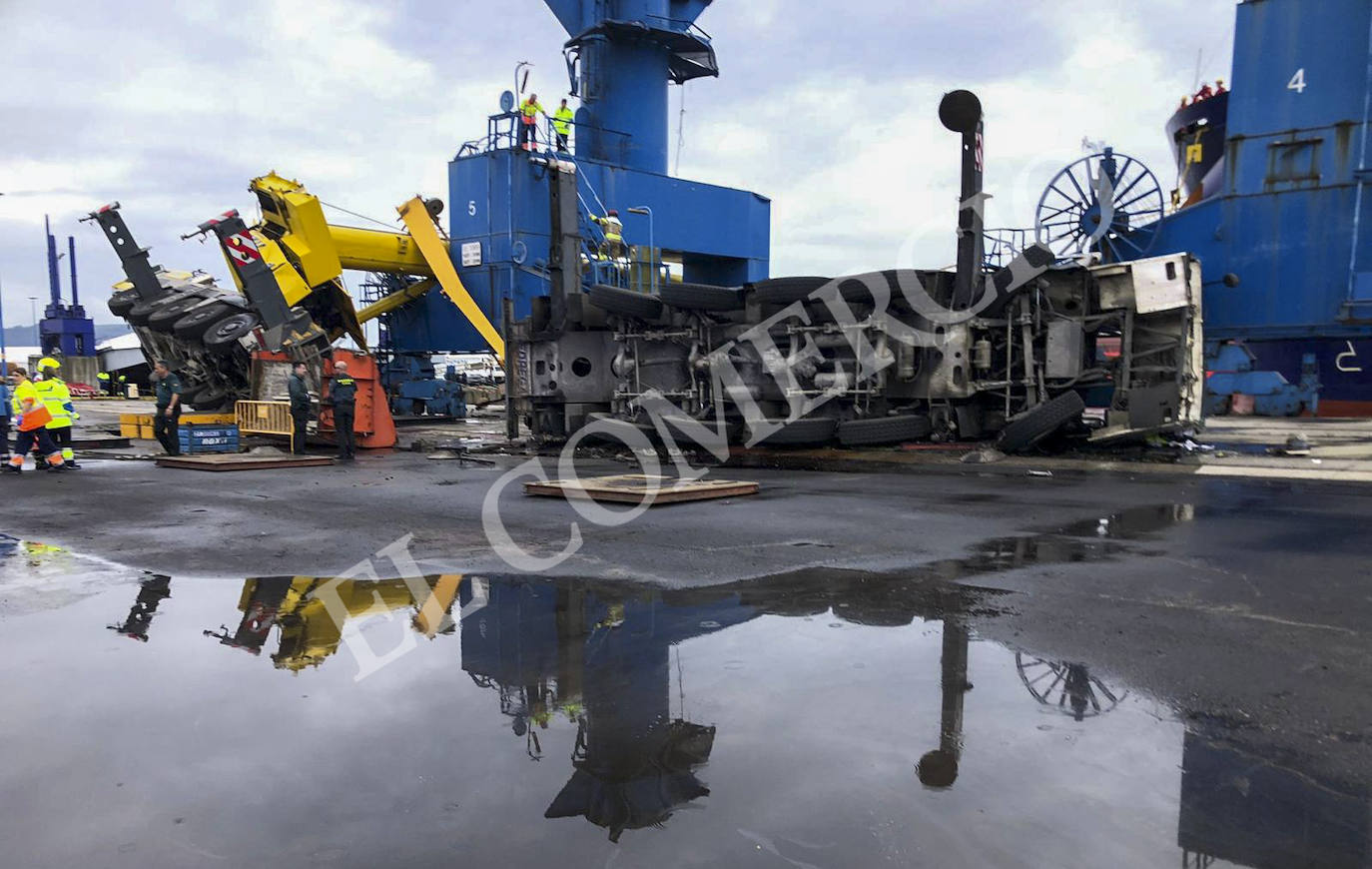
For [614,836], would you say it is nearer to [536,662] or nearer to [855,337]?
[536,662]

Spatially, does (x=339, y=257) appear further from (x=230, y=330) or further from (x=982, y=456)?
(x=982, y=456)

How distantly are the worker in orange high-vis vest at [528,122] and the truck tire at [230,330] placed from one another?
683 centimetres

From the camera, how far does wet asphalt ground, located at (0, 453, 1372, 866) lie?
226 cm

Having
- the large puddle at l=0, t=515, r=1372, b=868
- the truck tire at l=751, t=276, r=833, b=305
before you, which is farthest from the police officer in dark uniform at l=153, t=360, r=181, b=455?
the large puddle at l=0, t=515, r=1372, b=868

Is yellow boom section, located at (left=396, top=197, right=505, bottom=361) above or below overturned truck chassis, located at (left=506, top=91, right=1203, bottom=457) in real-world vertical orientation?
above

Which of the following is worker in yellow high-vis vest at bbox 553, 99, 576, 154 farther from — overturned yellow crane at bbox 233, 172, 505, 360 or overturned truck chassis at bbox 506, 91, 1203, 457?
overturned truck chassis at bbox 506, 91, 1203, 457

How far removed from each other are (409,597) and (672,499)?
3.43 meters

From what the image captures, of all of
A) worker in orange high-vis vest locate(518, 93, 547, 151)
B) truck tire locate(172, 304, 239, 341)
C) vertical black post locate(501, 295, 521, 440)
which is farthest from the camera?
worker in orange high-vis vest locate(518, 93, 547, 151)

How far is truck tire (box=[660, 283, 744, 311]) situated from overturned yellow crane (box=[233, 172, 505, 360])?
4.96m

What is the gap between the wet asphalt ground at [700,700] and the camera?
2260 mm

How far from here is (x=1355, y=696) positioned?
306 centimetres

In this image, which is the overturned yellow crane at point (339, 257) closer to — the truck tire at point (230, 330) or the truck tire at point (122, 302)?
the truck tire at point (230, 330)

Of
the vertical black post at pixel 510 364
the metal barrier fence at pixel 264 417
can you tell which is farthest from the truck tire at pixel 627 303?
the metal barrier fence at pixel 264 417

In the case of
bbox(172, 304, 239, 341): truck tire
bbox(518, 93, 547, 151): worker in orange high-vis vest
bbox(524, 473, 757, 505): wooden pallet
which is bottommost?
bbox(524, 473, 757, 505): wooden pallet
